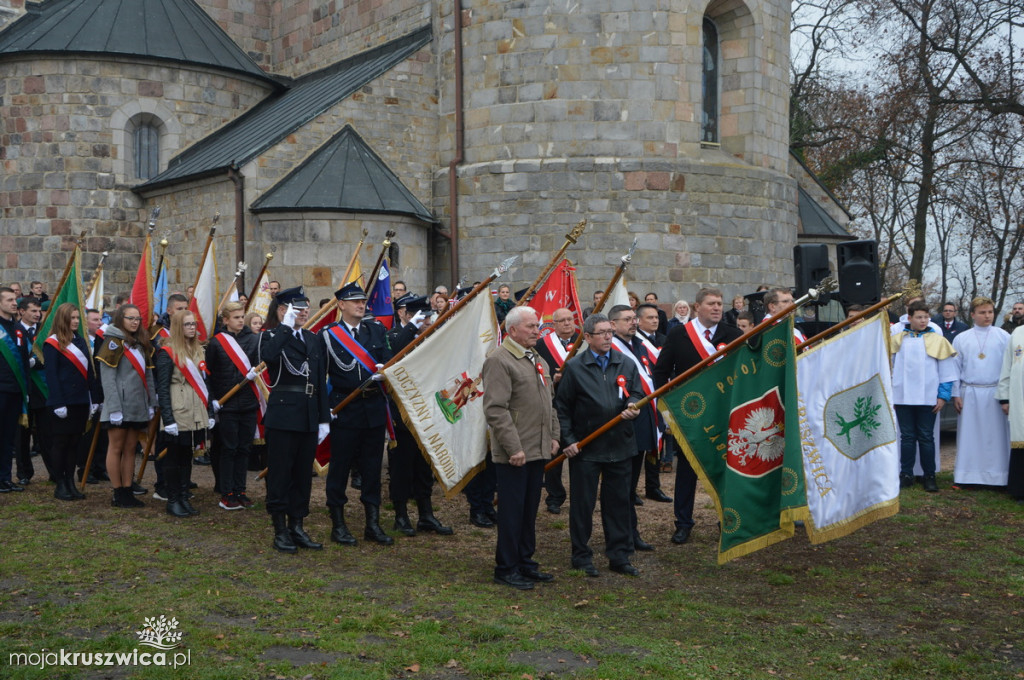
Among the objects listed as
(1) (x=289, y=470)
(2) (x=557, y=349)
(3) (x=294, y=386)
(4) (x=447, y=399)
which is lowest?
(1) (x=289, y=470)

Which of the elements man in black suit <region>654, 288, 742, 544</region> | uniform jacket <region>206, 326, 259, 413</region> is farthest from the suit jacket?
uniform jacket <region>206, 326, 259, 413</region>

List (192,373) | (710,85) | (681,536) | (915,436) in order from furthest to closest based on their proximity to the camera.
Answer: (710,85) < (915,436) < (192,373) < (681,536)

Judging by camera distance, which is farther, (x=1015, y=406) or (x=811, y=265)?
(x=1015, y=406)

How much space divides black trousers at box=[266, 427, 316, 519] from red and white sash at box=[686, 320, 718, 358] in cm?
315

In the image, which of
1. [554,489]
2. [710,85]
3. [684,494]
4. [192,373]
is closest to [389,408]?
[192,373]

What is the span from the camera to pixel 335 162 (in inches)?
770

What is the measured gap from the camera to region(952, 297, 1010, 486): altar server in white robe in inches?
442

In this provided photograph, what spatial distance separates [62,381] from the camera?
10.2m

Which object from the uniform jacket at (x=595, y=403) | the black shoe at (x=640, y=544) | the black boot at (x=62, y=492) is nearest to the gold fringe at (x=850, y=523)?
the uniform jacket at (x=595, y=403)

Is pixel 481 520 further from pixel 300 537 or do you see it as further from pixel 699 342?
pixel 699 342

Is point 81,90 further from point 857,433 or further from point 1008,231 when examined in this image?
point 1008,231

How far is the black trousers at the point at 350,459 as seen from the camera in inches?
334

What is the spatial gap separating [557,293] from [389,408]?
3.38 metres

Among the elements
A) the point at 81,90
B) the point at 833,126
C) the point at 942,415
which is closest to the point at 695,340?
the point at 942,415
